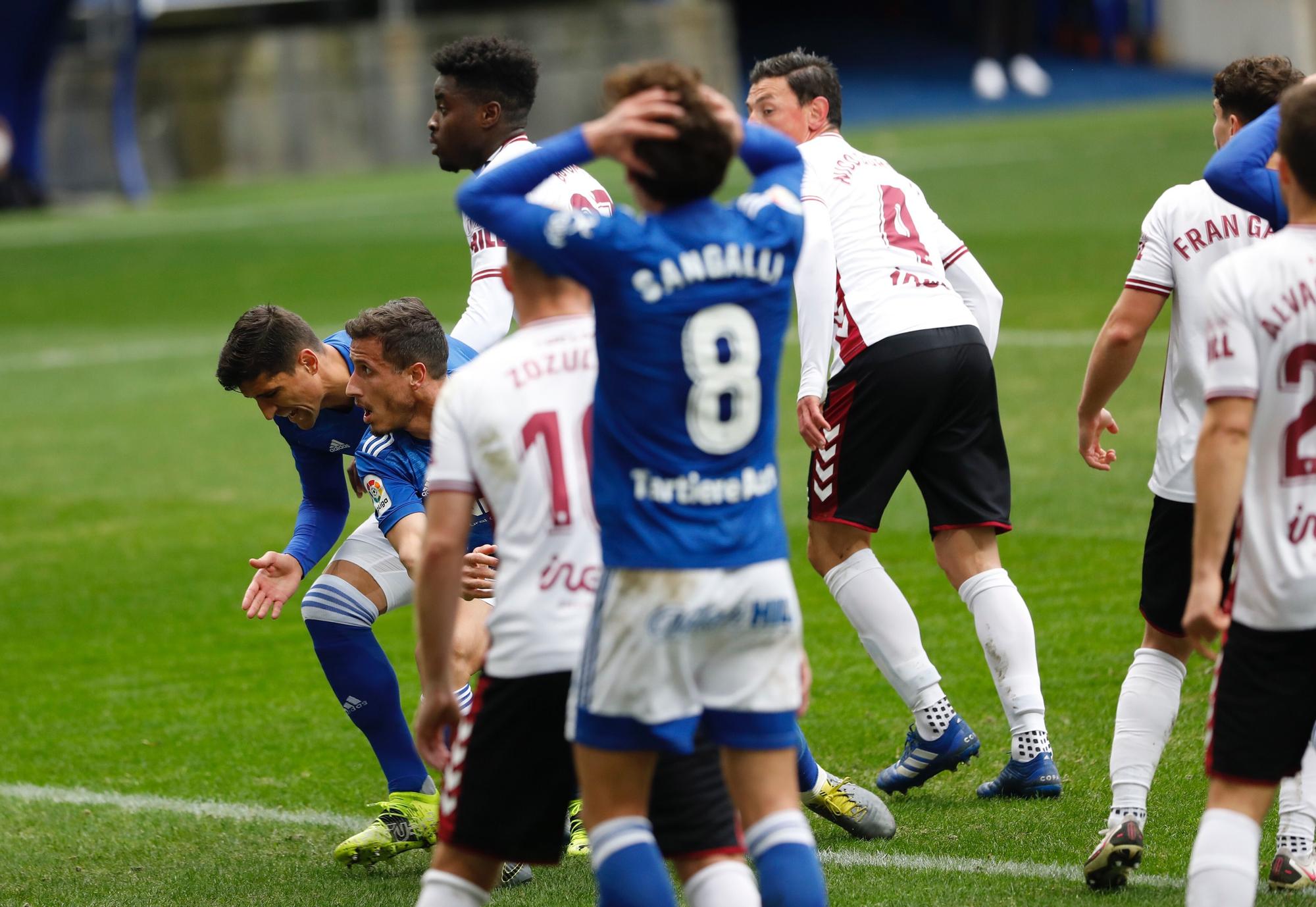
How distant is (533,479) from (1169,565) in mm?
2049

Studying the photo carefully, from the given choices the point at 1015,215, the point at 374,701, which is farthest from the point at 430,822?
the point at 1015,215

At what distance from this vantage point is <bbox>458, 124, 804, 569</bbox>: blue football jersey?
10.8 feet

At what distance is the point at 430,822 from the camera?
5332 millimetres

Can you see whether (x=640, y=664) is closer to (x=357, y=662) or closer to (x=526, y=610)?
(x=526, y=610)

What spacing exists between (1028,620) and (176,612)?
5.12 metres

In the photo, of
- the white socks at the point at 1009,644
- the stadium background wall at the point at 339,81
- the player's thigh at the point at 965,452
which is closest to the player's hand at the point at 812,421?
the player's thigh at the point at 965,452

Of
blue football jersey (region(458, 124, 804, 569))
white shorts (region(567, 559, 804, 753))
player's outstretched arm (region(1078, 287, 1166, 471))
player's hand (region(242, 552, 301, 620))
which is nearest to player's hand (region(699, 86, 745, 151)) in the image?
blue football jersey (region(458, 124, 804, 569))

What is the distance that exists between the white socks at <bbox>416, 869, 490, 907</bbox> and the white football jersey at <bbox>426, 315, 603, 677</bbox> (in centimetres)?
45

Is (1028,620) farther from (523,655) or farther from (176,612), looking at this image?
(176,612)

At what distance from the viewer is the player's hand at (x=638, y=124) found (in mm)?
3305

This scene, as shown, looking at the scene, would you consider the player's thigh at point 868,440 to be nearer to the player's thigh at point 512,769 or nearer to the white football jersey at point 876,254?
the white football jersey at point 876,254

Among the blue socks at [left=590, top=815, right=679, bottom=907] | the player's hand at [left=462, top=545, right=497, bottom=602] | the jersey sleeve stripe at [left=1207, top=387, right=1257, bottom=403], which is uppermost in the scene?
the jersey sleeve stripe at [left=1207, top=387, right=1257, bottom=403]

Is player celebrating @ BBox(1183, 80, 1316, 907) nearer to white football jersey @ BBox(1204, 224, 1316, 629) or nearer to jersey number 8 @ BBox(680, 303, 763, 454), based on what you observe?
white football jersey @ BBox(1204, 224, 1316, 629)

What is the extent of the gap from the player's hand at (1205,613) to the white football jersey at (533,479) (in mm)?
1212
